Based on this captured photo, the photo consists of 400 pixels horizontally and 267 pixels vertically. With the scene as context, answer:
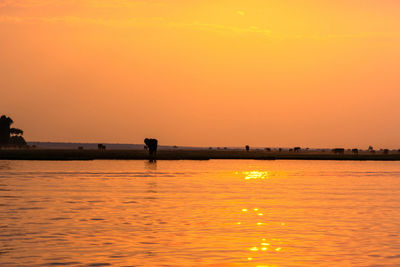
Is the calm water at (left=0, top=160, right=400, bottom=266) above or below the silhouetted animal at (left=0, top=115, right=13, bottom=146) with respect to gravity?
below

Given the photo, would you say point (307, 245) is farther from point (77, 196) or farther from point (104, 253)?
point (77, 196)

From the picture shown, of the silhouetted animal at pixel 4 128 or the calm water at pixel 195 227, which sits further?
the silhouetted animal at pixel 4 128

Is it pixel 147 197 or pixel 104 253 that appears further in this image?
pixel 147 197

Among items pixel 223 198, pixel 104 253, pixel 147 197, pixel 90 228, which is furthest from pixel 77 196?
pixel 104 253

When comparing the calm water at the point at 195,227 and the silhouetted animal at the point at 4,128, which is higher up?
the silhouetted animal at the point at 4,128

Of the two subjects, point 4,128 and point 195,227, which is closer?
point 195,227

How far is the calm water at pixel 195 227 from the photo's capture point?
18.9m

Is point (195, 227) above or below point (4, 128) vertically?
below

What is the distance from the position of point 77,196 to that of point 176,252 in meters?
18.7

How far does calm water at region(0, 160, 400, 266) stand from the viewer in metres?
18.9

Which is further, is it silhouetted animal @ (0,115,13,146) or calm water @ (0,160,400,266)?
silhouetted animal @ (0,115,13,146)

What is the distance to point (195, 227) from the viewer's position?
82.1 feet

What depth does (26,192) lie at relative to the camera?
131 ft

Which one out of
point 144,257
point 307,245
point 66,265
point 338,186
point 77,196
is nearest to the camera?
point 66,265
